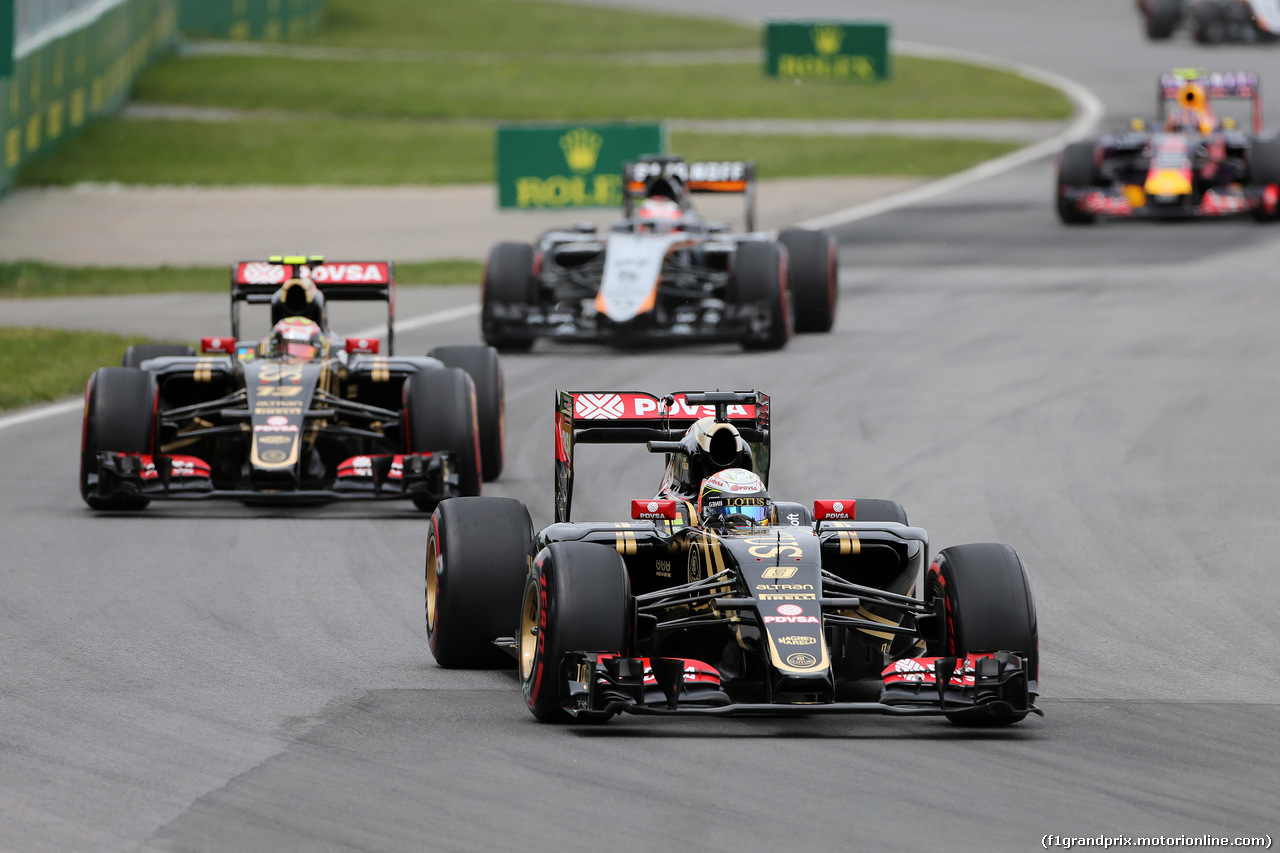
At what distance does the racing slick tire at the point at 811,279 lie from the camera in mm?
25422

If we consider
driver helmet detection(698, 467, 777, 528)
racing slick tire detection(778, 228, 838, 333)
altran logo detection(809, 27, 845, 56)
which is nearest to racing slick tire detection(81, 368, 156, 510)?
driver helmet detection(698, 467, 777, 528)

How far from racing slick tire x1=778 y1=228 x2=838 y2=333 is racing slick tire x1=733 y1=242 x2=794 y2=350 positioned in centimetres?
141

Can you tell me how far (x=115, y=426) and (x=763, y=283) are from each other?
955 centimetres

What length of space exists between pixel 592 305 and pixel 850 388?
3997mm

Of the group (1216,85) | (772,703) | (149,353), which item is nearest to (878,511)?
(772,703)

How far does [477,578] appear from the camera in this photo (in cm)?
1088

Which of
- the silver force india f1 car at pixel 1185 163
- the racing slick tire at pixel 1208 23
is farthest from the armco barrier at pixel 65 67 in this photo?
the racing slick tire at pixel 1208 23

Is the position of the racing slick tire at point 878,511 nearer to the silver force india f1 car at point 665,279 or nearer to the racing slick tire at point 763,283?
the silver force india f1 car at point 665,279

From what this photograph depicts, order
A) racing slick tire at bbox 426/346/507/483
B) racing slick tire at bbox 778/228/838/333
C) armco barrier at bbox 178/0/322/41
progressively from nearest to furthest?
racing slick tire at bbox 426/346/507/483 < racing slick tire at bbox 778/228/838/333 < armco barrier at bbox 178/0/322/41

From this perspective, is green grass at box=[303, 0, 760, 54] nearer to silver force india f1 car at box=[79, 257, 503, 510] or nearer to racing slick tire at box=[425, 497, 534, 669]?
silver force india f1 car at box=[79, 257, 503, 510]

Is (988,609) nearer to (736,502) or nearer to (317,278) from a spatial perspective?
(736,502)

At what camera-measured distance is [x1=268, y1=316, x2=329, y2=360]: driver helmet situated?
17.0 m

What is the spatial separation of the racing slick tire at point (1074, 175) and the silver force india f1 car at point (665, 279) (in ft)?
32.3

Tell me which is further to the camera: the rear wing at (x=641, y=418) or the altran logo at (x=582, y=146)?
the altran logo at (x=582, y=146)
